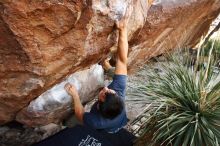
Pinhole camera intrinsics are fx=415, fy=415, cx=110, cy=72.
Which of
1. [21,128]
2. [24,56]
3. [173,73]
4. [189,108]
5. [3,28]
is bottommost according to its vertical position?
[21,128]

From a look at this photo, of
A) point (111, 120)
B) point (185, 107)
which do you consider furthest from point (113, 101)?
point (185, 107)

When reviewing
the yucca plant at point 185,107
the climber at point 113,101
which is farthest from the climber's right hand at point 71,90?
the yucca plant at point 185,107

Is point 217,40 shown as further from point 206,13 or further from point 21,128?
point 21,128

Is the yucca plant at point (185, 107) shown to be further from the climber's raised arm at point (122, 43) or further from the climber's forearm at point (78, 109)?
the climber's forearm at point (78, 109)

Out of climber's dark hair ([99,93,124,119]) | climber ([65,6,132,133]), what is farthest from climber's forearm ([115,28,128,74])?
climber's dark hair ([99,93,124,119])

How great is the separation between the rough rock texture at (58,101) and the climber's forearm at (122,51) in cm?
53

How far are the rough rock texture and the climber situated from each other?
103 mm

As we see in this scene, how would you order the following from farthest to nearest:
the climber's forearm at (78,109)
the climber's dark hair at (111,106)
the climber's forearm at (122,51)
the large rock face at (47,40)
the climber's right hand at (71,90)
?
the climber's forearm at (78,109)
the climber's right hand at (71,90)
the climber's forearm at (122,51)
the climber's dark hair at (111,106)
the large rock face at (47,40)

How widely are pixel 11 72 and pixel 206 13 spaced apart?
502 cm

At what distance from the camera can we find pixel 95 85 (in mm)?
5645

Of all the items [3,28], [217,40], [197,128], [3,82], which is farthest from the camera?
[217,40]

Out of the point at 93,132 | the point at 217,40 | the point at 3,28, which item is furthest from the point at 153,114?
the point at 217,40

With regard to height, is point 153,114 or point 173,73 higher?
point 173,73

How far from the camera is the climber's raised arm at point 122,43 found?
459 cm
